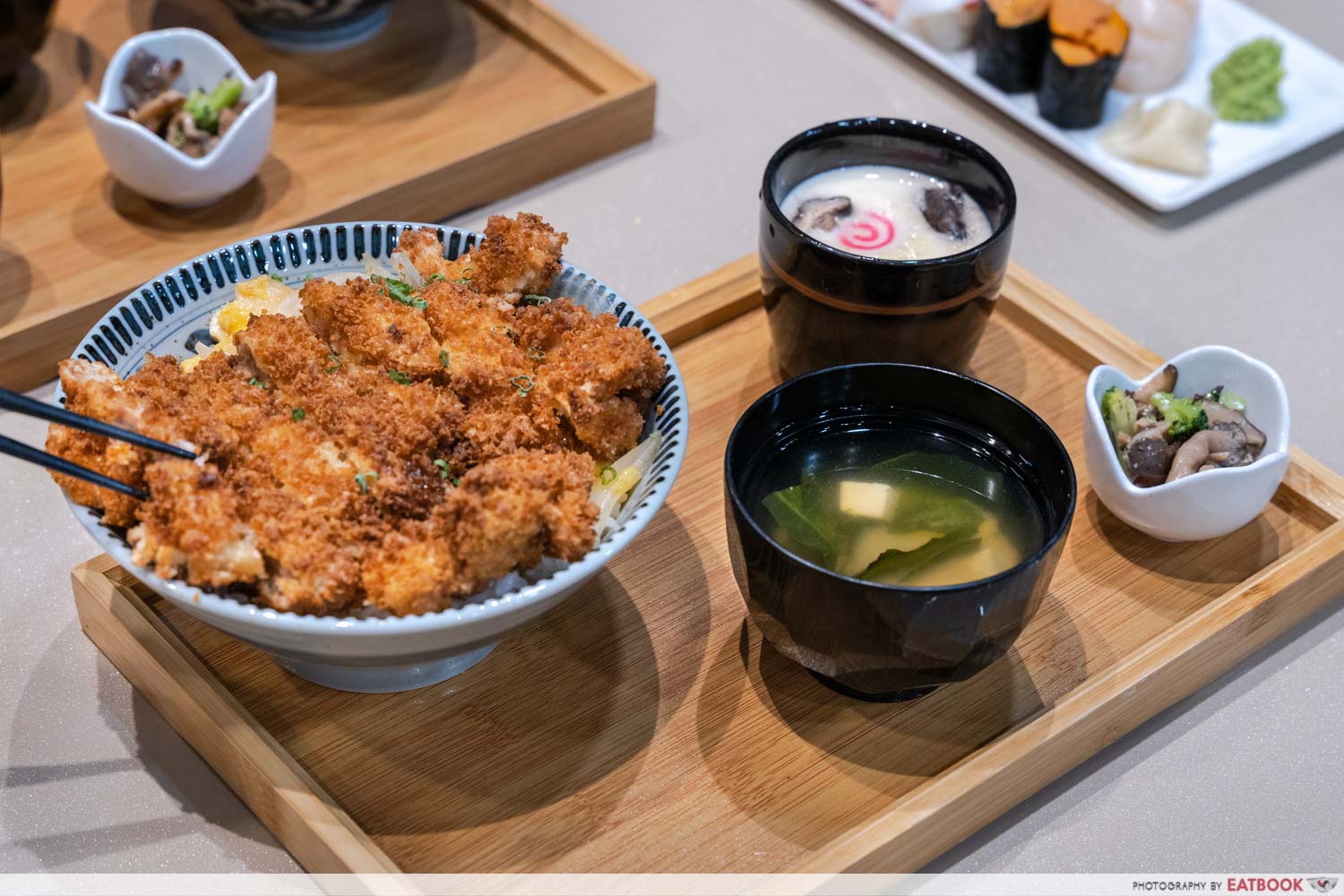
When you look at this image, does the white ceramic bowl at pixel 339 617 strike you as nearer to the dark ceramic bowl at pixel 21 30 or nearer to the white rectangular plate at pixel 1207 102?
the dark ceramic bowl at pixel 21 30

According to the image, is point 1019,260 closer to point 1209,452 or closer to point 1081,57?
point 1081,57

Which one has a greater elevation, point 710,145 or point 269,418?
point 269,418

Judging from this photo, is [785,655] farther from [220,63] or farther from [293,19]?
[293,19]

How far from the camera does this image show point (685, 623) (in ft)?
5.14

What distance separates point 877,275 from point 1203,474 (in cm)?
45

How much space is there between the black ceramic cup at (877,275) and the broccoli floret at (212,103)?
0.96m

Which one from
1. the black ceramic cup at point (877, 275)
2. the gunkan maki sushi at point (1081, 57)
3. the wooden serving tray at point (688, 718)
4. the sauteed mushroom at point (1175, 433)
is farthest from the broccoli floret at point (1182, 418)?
the gunkan maki sushi at point (1081, 57)

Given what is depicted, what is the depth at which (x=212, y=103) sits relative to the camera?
7.14 feet

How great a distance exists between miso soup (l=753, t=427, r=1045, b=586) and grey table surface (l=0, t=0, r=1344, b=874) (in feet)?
1.04

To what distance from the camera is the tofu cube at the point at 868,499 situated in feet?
4.71

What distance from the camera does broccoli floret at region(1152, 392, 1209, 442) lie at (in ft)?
5.47

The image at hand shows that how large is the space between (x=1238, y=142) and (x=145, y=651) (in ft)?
6.85

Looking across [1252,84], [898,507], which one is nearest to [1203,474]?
[898,507]

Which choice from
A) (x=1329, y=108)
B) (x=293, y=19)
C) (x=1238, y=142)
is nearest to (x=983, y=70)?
(x=1238, y=142)
